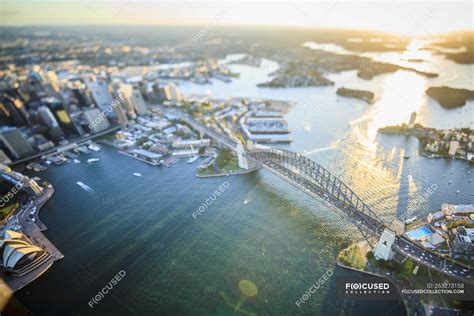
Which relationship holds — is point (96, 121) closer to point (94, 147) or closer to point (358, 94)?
point (94, 147)

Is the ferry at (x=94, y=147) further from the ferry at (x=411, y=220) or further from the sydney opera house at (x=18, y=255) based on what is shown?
the ferry at (x=411, y=220)

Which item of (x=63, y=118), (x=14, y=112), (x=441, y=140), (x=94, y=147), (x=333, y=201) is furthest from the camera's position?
(x=14, y=112)

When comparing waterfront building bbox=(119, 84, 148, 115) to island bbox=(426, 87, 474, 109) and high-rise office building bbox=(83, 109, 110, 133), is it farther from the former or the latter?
island bbox=(426, 87, 474, 109)

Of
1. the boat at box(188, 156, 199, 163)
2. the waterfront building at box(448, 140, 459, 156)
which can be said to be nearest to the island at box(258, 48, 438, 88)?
the waterfront building at box(448, 140, 459, 156)

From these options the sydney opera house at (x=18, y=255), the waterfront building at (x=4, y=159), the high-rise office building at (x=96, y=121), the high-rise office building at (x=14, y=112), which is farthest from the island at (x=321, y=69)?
the sydney opera house at (x=18, y=255)

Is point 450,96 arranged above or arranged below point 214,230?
above

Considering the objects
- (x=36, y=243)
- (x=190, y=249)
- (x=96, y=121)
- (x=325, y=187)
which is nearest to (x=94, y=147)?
(x=96, y=121)

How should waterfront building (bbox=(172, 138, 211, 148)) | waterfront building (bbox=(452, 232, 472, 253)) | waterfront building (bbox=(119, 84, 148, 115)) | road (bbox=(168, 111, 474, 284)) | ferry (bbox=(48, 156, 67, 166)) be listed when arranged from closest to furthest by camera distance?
road (bbox=(168, 111, 474, 284)), waterfront building (bbox=(452, 232, 472, 253)), ferry (bbox=(48, 156, 67, 166)), waterfront building (bbox=(172, 138, 211, 148)), waterfront building (bbox=(119, 84, 148, 115))
